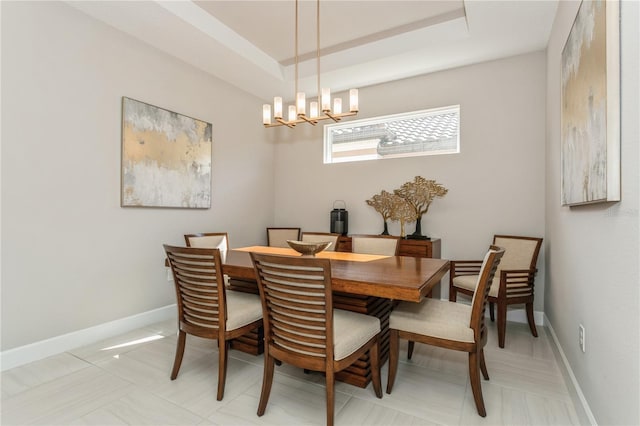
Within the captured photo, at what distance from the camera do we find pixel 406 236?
380cm

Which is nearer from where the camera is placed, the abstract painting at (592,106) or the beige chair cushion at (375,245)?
the abstract painting at (592,106)

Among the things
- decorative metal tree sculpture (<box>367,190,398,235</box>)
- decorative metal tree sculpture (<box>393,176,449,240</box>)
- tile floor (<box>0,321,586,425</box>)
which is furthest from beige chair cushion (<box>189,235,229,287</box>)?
decorative metal tree sculpture (<box>393,176,449,240</box>)

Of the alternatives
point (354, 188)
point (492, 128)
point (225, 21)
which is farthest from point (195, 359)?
point (492, 128)

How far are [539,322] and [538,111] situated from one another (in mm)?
2183

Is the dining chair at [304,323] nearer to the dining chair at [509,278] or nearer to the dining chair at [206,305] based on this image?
the dining chair at [206,305]

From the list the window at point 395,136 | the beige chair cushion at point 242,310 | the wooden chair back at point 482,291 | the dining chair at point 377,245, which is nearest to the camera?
the wooden chair back at point 482,291

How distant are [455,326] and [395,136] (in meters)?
2.89

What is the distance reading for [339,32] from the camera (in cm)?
340

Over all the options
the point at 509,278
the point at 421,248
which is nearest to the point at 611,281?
the point at 509,278

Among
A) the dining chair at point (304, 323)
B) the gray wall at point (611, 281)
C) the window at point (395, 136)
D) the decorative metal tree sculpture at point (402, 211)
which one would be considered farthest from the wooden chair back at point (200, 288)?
the window at point (395, 136)

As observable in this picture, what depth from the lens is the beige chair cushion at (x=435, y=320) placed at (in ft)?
5.90

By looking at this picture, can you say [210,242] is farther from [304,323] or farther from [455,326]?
[455,326]

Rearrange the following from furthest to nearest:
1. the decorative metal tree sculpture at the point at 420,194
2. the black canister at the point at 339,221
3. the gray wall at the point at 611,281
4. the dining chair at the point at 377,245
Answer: the black canister at the point at 339,221, the decorative metal tree sculpture at the point at 420,194, the dining chair at the point at 377,245, the gray wall at the point at 611,281

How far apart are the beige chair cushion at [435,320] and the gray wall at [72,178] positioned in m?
2.60
